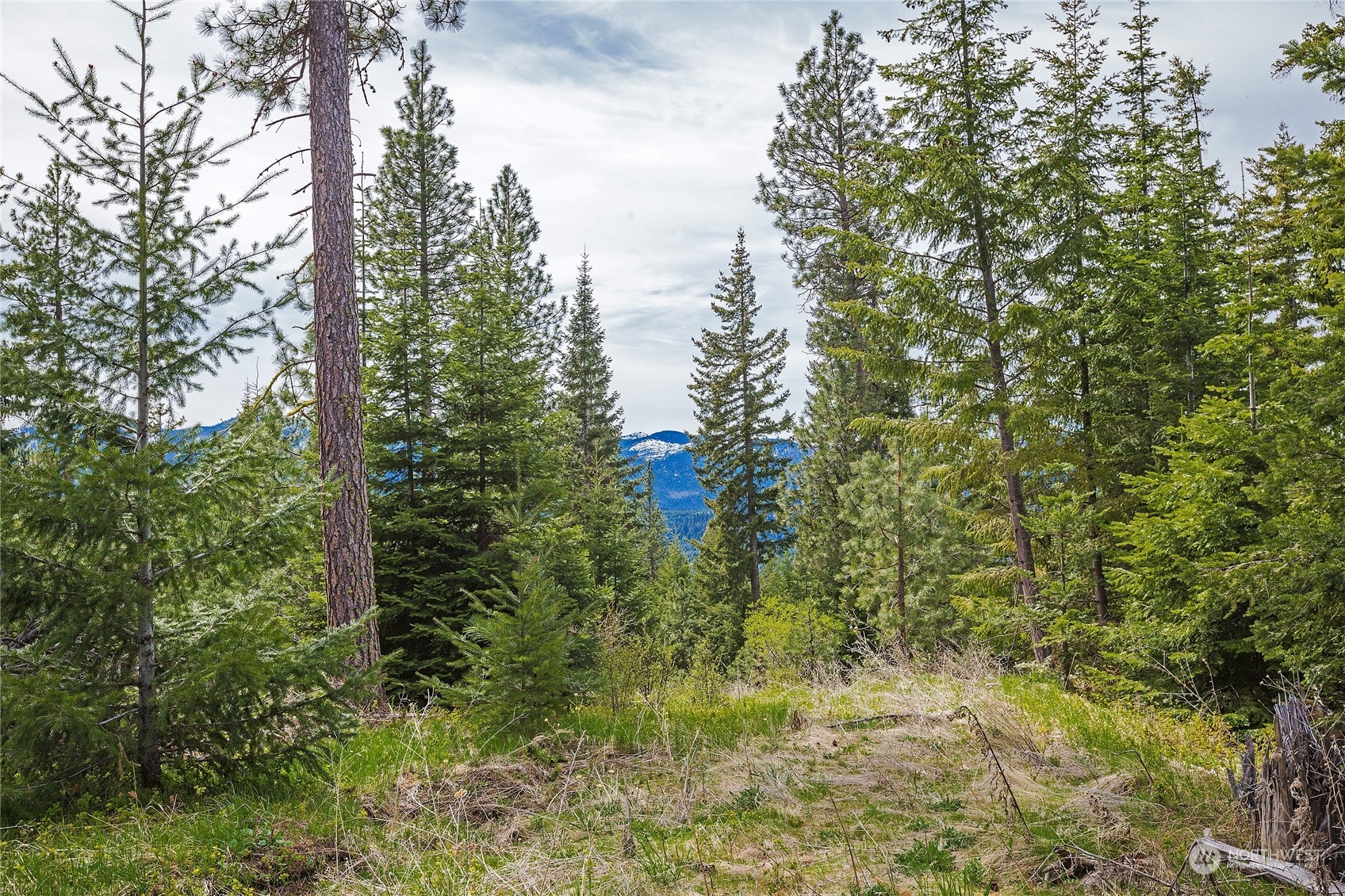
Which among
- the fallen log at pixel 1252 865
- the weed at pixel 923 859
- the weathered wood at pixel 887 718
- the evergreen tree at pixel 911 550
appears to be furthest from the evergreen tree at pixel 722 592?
the fallen log at pixel 1252 865

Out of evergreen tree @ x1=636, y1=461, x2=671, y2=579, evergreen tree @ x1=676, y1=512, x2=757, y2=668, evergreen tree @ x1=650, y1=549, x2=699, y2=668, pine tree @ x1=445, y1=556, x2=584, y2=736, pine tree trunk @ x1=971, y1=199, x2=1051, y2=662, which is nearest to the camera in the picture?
pine tree @ x1=445, y1=556, x2=584, y2=736

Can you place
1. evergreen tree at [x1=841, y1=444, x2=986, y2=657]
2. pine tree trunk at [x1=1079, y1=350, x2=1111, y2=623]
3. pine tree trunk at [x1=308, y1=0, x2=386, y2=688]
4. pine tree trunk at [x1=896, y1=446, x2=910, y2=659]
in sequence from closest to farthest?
pine tree trunk at [x1=308, y1=0, x2=386, y2=688], pine tree trunk at [x1=1079, y1=350, x2=1111, y2=623], pine tree trunk at [x1=896, y1=446, x2=910, y2=659], evergreen tree at [x1=841, y1=444, x2=986, y2=657]

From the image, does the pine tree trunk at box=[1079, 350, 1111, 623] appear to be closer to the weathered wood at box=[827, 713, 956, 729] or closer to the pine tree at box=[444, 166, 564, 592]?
the weathered wood at box=[827, 713, 956, 729]

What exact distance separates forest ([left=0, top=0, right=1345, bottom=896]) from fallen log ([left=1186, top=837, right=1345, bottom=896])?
1.01ft

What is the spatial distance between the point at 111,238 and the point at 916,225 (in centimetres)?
983

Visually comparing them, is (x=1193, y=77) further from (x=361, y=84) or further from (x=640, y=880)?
(x=640, y=880)

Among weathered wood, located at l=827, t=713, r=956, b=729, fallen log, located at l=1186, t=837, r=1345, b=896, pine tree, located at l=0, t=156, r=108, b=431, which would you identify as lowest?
weathered wood, located at l=827, t=713, r=956, b=729

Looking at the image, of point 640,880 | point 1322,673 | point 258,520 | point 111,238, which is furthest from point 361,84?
point 1322,673

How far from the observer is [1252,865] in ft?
9.80

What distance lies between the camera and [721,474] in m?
29.6

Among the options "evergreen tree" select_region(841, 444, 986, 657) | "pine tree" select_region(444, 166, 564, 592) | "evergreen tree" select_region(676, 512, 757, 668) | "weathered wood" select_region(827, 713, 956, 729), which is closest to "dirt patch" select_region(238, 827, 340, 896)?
"weathered wood" select_region(827, 713, 956, 729)

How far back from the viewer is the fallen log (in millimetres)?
2779

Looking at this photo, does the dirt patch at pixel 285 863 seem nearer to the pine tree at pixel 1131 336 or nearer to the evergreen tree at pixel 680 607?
the pine tree at pixel 1131 336

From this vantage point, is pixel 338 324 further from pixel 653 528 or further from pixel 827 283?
pixel 653 528
